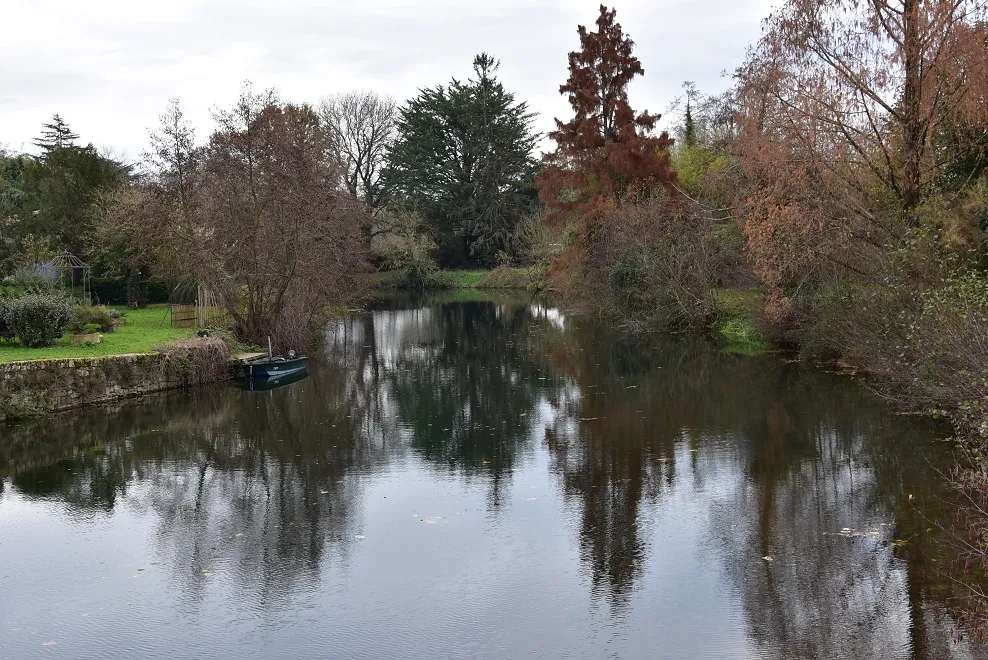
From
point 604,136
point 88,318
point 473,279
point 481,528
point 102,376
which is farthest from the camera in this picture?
point 473,279

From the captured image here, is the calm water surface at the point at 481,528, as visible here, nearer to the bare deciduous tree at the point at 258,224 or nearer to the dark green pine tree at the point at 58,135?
the bare deciduous tree at the point at 258,224

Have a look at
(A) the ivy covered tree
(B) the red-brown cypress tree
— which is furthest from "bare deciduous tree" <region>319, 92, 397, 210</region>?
(B) the red-brown cypress tree

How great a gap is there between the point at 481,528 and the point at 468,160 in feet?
196

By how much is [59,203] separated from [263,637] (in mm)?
36808

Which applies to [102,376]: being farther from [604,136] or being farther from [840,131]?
[604,136]

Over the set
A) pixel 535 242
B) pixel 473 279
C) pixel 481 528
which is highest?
pixel 535 242

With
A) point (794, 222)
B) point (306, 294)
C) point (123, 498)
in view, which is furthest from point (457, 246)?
point (123, 498)

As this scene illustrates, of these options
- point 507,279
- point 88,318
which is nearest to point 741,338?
point 88,318

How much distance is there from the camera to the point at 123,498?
43.1 ft

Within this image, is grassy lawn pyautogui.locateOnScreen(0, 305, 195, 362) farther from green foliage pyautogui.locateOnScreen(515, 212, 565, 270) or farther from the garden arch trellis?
green foliage pyautogui.locateOnScreen(515, 212, 565, 270)

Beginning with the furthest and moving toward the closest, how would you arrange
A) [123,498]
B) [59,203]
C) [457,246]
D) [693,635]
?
[457,246] < [59,203] < [123,498] < [693,635]

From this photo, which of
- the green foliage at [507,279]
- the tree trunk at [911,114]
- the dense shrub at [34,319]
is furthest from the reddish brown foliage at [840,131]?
the green foliage at [507,279]

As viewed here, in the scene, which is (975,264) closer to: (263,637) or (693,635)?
(693,635)

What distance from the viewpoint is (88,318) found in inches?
1043
